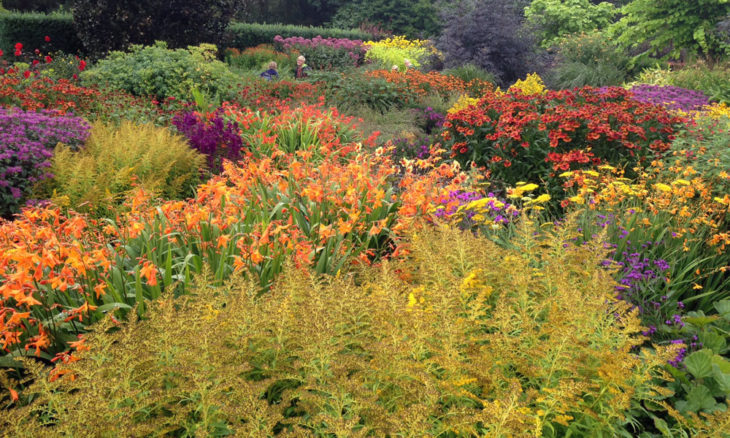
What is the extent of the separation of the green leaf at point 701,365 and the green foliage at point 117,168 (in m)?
3.80

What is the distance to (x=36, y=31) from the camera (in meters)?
16.8

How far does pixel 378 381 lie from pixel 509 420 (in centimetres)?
49

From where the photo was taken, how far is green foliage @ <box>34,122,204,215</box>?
15.3 feet

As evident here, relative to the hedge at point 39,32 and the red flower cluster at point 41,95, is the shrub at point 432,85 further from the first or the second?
the hedge at point 39,32

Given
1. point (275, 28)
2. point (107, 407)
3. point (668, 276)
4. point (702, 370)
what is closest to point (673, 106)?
point (668, 276)

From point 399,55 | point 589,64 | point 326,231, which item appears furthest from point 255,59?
point 326,231

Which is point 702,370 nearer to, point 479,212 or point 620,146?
point 479,212

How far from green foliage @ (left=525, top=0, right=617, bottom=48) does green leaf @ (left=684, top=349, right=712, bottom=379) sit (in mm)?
20888

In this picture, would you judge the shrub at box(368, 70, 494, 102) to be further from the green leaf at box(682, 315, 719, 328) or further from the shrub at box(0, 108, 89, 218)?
the green leaf at box(682, 315, 719, 328)

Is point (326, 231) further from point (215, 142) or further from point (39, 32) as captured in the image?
point (39, 32)

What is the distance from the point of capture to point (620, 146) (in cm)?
548

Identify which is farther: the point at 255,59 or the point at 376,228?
the point at 255,59

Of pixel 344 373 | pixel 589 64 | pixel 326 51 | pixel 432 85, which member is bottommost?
pixel 326 51

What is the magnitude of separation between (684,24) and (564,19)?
348 inches
